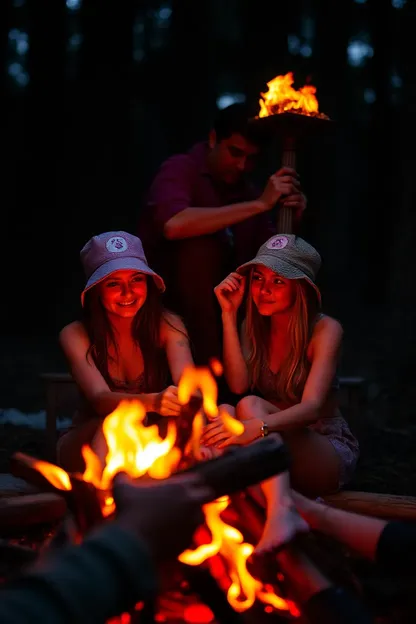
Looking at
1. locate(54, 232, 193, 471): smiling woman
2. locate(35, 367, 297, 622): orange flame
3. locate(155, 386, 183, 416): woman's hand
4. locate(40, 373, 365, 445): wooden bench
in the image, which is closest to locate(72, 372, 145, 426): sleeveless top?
locate(54, 232, 193, 471): smiling woman

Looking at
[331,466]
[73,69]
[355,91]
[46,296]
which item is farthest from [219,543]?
[355,91]

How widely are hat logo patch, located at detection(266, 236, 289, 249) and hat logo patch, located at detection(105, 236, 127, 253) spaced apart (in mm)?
784

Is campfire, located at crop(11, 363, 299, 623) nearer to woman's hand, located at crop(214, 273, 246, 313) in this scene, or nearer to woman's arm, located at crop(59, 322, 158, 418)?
woman's arm, located at crop(59, 322, 158, 418)

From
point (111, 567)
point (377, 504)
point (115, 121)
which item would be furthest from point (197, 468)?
point (115, 121)

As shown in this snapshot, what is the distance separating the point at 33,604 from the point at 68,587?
0.09 m

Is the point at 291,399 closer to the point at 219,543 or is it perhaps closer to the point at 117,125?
the point at 219,543

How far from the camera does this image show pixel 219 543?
119 inches

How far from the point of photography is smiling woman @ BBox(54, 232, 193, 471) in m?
4.08

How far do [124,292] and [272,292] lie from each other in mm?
785

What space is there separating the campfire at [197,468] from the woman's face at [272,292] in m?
0.60

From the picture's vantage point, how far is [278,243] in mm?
4219

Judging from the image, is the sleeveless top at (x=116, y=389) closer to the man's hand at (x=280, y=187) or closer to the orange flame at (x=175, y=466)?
the orange flame at (x=175, y=466)

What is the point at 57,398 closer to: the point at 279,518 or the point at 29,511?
the point at 29,511

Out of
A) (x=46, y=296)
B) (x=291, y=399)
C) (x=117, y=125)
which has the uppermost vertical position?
(x=117, y=125)
